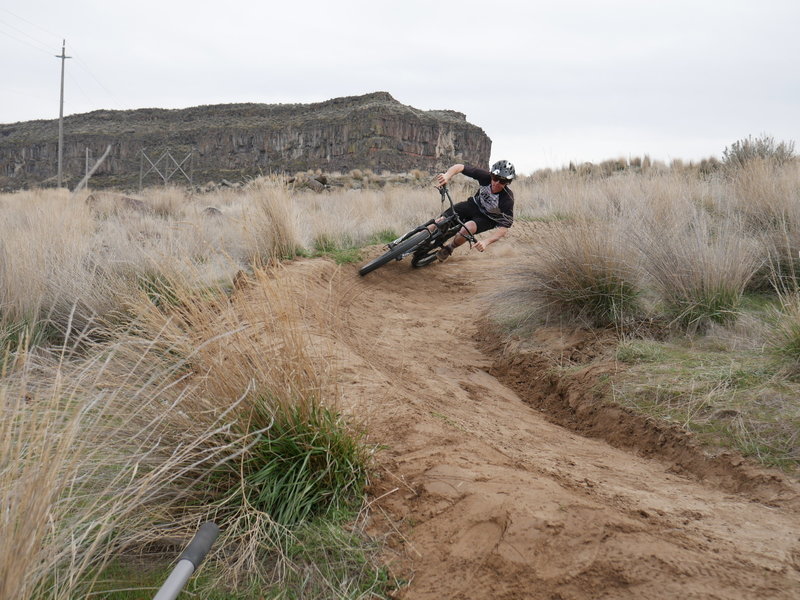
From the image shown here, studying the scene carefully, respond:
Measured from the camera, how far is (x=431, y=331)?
300 inches

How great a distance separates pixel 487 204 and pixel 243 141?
63.9 m

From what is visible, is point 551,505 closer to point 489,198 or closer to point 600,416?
point 600,416

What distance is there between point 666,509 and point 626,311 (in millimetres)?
3368

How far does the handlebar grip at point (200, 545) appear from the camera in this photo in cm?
208

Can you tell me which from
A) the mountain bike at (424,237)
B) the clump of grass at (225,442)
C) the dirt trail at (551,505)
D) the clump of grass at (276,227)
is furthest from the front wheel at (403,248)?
the clump of grass at (225,442)

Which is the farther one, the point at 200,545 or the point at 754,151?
the point at 754,151

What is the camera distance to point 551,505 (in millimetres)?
2961

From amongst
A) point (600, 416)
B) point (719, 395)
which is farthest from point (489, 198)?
point (719, 395)

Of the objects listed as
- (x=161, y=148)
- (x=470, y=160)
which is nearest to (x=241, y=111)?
(x=161, y=148)

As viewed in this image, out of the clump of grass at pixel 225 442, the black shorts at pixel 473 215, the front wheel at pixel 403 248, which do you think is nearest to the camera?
the clump of grass at pixel 225 442

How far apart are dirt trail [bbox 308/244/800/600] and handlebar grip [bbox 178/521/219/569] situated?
2.73ft

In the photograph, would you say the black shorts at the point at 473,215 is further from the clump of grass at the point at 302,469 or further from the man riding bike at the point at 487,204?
the clump of grass at the point at 302,469

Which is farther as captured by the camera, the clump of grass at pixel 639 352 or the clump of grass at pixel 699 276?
the clump of grass at pixel 699 276

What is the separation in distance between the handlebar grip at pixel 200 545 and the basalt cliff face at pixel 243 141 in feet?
183
